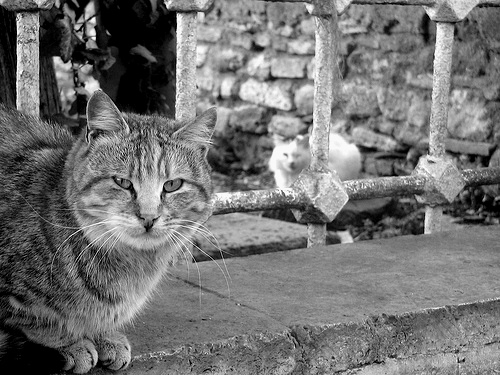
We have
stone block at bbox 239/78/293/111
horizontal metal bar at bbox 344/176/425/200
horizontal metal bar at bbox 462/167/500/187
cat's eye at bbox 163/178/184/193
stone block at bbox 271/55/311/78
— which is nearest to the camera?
cat's eye at bbox 163/178/184/193

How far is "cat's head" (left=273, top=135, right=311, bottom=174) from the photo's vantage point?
7078 millimetres

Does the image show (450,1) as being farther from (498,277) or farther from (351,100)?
(351,100)

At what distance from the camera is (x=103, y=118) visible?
2.08 m

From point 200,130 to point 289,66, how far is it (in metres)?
5.45

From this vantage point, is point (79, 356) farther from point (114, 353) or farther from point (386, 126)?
point (386, 126)

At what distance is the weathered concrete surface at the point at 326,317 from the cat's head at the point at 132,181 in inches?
11.7

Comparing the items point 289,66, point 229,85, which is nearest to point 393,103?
point 289,66

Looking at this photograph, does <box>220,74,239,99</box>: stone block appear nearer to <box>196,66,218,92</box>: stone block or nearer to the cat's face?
<box>196,66,218,92</box>: stone block

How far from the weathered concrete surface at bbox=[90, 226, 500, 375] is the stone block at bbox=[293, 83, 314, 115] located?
4.62 meters

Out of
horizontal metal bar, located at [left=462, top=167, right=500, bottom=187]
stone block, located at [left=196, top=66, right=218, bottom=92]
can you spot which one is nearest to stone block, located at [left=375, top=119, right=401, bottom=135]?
stone block, located at [left=196, top=66, right=218, bottom=92]

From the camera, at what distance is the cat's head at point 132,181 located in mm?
2012

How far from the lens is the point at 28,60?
258 cm

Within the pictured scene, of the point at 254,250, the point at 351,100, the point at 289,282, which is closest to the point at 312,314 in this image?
the point at 289,282

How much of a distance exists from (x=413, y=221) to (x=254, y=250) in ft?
5.85
